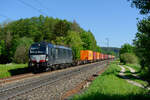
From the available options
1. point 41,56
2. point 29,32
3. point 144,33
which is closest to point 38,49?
point 41,56

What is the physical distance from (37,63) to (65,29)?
49740mm

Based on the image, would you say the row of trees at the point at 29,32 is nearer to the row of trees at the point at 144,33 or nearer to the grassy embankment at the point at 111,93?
the grassy embankment at the point at 111,93

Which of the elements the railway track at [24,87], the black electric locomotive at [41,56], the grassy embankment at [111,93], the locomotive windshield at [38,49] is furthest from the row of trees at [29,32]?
the grassy embankment at [111,93]

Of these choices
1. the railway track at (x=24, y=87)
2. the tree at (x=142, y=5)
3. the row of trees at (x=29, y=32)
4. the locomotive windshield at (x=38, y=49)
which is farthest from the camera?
the row of trees at (x=29, y=32)

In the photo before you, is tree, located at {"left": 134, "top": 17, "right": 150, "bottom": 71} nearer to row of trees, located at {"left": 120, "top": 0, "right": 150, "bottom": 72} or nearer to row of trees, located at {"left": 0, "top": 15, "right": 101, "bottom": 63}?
row of trees, located at {"left": 120, "top": 0, "right": 150, "bottom": 72}

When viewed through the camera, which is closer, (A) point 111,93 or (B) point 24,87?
(A) point 111,93

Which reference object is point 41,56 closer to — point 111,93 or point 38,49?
point 38,49

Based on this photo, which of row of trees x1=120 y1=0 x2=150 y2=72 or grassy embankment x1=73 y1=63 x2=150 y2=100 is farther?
grassy embankment x1=73 y1=63 x2=150 y2=100

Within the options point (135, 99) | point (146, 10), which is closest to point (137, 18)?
point (146, 10)

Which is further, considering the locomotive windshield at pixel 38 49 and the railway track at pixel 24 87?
the locomotive windshield at pixel 38 49

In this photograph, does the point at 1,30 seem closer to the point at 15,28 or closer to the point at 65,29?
the point at 15,28

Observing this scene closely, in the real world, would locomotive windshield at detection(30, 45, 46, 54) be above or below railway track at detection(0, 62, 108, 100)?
above

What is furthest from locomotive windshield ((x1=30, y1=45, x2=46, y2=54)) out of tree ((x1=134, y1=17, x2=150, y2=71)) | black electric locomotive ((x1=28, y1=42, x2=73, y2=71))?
tree ((x1=134, y1=17, x2=150, y2=71))

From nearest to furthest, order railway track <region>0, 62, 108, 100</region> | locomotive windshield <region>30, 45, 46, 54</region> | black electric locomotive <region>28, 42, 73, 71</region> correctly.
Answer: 1. railway track <region>0, 62, 108, 100</region>
2. black electric locomotive <region>28, 42, 73, 71</region>
3. locomotive windshield <region>30, 45, 46, 54</region>
